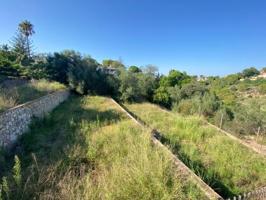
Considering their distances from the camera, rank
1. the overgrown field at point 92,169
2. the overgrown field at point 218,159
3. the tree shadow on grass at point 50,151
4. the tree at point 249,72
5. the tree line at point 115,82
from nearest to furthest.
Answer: the overgrown field at point 92,169, the tree shadow on grass at point 50,151, the overgrown field at point 218,159, the tree line at point 115,82, the tree at point 249,72

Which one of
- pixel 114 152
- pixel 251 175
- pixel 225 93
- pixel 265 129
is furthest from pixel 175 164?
pixel 225 93

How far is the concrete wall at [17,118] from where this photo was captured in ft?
20.6

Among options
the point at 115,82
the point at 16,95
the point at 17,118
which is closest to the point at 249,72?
the point at 115,82

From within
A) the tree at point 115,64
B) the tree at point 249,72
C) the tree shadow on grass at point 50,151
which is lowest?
the tree shadow on grass at point 50,151

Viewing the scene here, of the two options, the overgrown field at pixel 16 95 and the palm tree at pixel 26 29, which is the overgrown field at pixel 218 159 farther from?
the palm tree at pixel 26 29

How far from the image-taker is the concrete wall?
248 inches

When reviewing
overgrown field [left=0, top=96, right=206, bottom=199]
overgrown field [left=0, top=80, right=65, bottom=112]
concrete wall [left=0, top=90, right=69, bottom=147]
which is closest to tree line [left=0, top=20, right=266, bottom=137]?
overgrown field [left=0, top=80, right=65, bottom=112]

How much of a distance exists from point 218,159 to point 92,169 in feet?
11.4

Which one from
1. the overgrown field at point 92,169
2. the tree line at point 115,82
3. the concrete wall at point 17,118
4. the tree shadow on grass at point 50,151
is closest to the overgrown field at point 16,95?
the concrete wall at point 17,118

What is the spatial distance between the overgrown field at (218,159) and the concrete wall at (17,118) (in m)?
4.88

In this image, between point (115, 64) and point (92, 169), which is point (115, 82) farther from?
point (115, 64)

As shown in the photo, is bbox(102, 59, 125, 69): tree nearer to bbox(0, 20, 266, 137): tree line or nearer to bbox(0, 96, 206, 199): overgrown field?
bbox(0, 20, 266, 137): tree line

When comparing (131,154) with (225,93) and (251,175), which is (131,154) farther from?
(225,93)

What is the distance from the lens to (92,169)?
4992 millimetres
